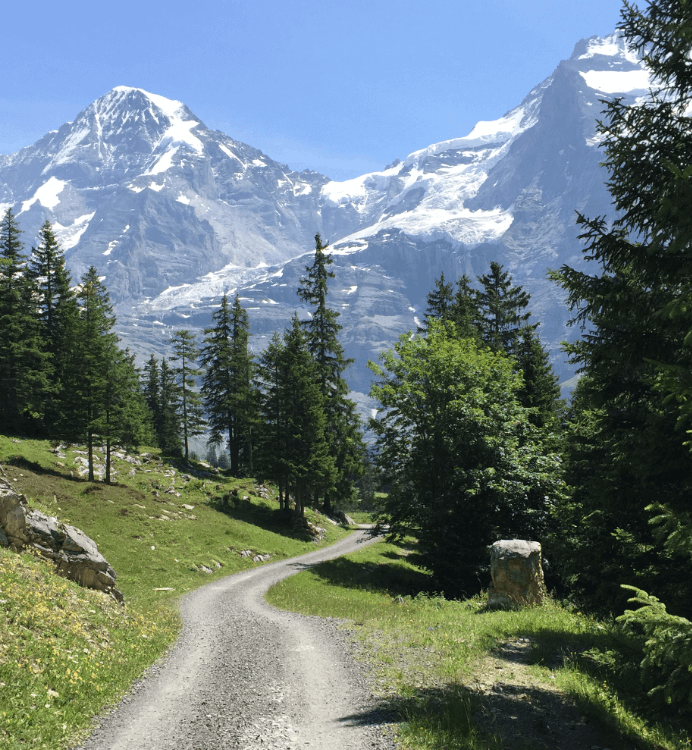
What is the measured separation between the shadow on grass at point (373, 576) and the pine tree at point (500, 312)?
59.0 ft

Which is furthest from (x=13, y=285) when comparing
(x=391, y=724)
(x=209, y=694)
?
(x=391, y=724)

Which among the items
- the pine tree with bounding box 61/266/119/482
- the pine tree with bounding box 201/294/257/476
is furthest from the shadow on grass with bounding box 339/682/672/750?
the pine tree with bounding box 201/294/257/476

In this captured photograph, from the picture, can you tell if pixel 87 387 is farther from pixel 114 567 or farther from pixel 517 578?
pixel 517 578

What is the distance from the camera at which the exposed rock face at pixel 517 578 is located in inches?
690

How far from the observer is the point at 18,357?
41.9 meters

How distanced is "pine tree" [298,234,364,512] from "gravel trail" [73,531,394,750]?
3026 centimetres

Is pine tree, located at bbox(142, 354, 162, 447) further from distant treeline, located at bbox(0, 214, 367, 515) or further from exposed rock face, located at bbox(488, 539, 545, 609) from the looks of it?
exposed rock face, located at bbox(488, 539, 545, 609)

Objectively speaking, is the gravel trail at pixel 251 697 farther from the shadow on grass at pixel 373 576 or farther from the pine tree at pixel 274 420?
the pine tree at pixel 274 420

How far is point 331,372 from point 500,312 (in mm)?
15281

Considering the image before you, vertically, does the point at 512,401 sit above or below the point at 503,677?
above

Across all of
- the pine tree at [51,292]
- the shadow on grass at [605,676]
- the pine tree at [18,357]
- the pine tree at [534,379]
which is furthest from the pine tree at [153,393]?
the shadow on grass at [605,676]

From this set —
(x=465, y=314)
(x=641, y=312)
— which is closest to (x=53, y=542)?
(x=641, y=312)

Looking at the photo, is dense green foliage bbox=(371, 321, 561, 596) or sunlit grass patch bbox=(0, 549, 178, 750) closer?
sunlit grass patch bbox=(0, 549, 178, 750)

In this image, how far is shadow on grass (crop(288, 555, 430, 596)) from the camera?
26.7 meters
